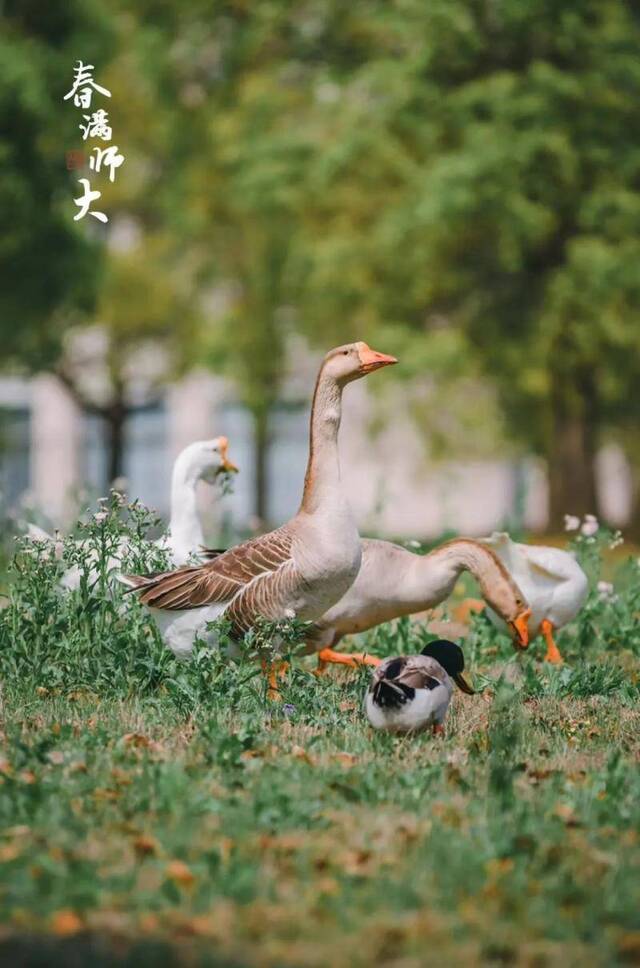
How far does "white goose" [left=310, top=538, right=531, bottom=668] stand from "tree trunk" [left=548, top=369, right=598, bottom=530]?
1234 centimetres

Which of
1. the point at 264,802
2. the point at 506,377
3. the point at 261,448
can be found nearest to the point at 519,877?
the point at 264,802

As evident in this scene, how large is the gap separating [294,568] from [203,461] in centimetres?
180

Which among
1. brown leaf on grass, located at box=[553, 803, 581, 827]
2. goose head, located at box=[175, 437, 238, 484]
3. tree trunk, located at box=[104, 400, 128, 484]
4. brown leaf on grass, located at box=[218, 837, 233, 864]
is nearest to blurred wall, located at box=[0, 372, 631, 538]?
tree trunk, located at box=[104, 400, 128, 484]

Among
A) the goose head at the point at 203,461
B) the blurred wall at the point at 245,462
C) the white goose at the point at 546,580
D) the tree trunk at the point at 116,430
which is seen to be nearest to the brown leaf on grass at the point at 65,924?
the goose head at the point at 203,461

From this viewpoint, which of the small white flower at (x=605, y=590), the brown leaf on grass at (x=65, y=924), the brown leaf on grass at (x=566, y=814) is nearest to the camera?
the brown leaf on grass at (x=65, y=924)

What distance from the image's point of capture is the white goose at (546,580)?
7727mm

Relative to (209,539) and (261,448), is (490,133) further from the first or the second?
(261,448)

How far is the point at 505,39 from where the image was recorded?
58.2 ft

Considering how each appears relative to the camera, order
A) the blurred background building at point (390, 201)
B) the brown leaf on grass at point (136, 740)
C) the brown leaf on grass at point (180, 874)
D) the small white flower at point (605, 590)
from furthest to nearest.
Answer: the blurred background building at point (390, 201) → the small white flower at point (605, 590) → the brown leaf on grass at point (136, 740) → the brown leaf on grass at point (180, 874)

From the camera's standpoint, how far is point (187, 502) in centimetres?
765

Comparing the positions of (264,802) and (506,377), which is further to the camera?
(506,377)

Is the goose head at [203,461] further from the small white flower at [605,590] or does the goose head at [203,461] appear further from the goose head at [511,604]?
the small white flower at [605,590]

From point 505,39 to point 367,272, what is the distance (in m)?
3.30

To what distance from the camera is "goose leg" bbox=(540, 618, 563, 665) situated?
25.3 feet
